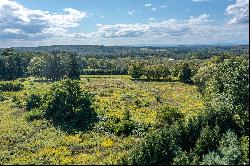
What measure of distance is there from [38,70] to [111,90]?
5659 cm

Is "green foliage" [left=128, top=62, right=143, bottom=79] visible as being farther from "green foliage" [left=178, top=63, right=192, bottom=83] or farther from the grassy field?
the grassy field

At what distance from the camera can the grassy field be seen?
5394cm

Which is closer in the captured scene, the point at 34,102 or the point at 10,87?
the point at 34,102

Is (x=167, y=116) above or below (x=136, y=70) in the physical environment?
below

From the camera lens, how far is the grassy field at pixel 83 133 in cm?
5394

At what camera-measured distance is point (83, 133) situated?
6612 centimetres

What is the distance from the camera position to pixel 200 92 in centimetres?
11038

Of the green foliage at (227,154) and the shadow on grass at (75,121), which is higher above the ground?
the green foliage at (227,154)

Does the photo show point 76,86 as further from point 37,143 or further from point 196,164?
point 196,164

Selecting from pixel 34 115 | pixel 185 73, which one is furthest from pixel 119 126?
pixel 185 73

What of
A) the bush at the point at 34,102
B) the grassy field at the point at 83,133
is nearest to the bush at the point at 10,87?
the grassy field at the point at 83,133

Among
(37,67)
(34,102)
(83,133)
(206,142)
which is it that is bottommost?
(83,133)

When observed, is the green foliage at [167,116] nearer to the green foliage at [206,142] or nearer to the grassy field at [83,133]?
the grassy field at [83,133]

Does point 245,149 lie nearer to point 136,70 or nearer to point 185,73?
point 185,73
